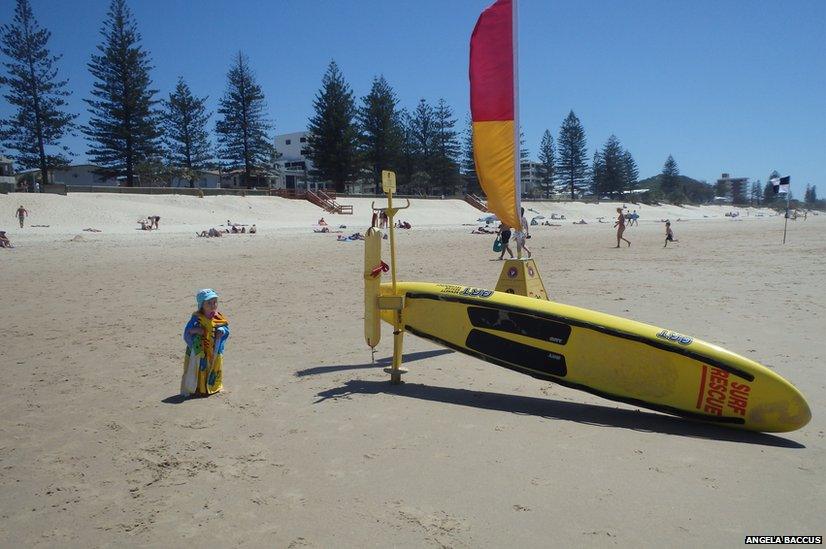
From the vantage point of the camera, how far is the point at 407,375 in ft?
16.9

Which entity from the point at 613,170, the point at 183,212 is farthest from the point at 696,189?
the point at 183,212

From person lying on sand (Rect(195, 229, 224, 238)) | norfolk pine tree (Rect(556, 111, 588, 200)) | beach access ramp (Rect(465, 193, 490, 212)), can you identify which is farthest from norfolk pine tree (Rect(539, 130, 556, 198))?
person lying on sand (Rect(195, 229, 224, 238))

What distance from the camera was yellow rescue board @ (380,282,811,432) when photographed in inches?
143

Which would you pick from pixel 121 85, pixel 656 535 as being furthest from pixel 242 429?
pixel 121 85

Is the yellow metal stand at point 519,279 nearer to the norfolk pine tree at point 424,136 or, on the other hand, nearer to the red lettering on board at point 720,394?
the red lettering on board at point 720,394

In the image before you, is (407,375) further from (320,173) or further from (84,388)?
(320,173)

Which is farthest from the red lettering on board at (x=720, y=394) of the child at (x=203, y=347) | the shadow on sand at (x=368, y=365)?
the child at (x=203, y=347)

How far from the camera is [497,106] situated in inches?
221

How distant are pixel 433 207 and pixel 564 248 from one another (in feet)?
83.6

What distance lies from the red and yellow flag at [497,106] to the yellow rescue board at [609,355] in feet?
4.71

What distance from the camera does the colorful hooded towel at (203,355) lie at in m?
4.41

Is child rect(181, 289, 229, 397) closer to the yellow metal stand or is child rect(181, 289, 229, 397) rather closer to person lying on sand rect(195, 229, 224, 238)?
the yellow metal stand

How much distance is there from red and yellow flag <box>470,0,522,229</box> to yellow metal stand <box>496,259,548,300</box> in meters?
0.47

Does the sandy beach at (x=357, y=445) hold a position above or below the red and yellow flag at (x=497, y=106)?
below
